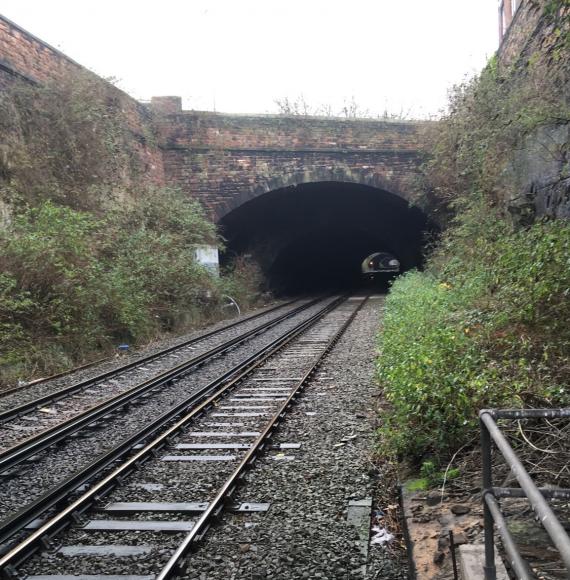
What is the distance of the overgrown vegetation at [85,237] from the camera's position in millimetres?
9047

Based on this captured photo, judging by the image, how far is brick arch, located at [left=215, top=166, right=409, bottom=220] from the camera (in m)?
18.0

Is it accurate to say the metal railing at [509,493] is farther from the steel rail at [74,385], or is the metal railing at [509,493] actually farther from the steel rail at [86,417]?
the steel rail at [74,385]

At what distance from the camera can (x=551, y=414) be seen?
5.79 feet

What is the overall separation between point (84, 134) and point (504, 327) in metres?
12.3

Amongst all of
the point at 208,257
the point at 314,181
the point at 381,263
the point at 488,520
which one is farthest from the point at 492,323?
the point at 381,263

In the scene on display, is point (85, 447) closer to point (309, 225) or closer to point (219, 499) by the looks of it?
point (219, 499)

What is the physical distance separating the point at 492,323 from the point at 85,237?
8.67m

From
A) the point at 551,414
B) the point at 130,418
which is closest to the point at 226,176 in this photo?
the point at 130,418

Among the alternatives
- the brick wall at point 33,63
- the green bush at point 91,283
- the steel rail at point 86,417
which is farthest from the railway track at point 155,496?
the brick wall at point 33,63

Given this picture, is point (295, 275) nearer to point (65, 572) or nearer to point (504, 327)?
point (504, 327)

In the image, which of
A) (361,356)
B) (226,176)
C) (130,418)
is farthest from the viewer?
(226,176)

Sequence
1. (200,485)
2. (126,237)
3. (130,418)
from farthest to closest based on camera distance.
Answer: (126,237) < (130,418) < (200,485)

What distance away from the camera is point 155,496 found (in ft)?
12.6

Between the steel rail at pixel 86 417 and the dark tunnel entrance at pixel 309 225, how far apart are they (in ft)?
35.5
